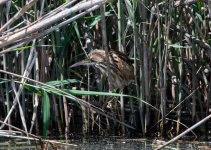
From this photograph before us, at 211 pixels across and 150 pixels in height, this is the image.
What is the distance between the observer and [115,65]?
5.06m

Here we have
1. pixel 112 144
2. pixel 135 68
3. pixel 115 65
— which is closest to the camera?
pixel 112 144

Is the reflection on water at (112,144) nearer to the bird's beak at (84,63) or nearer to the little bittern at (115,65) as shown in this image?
the little bittern at (115,65)

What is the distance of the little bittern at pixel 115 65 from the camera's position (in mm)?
4817

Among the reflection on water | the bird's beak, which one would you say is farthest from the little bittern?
the reflection on water

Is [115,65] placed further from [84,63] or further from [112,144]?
[112,144]

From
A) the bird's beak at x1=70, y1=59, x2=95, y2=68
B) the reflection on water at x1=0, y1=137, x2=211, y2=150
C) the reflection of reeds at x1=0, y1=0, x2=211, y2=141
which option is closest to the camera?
the reflection on water at x1=0, y1=137, x2=211, y2=150

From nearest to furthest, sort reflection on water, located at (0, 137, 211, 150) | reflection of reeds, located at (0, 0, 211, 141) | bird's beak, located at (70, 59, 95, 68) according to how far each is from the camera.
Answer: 1. reflection on water, located at (0, 137, 211, 150)
2. reflection of reeds, located at (0, 0, 211, 141)
3. bird's beak, located at (70, 59, 95, 68)

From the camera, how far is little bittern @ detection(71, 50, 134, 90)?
190 inches

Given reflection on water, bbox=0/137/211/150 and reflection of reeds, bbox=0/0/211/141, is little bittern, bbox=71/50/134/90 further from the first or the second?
reflection on water, bbox=0/137/211/150

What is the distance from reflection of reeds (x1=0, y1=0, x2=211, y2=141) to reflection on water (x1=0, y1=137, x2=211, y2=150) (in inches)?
5.6

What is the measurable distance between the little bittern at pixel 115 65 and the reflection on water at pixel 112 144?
42 cm

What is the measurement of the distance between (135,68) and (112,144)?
60cm

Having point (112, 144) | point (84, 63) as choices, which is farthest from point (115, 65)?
point (112, 144)

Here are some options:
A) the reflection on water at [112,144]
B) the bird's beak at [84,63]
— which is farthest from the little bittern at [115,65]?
the reflection on water at [112,144]
